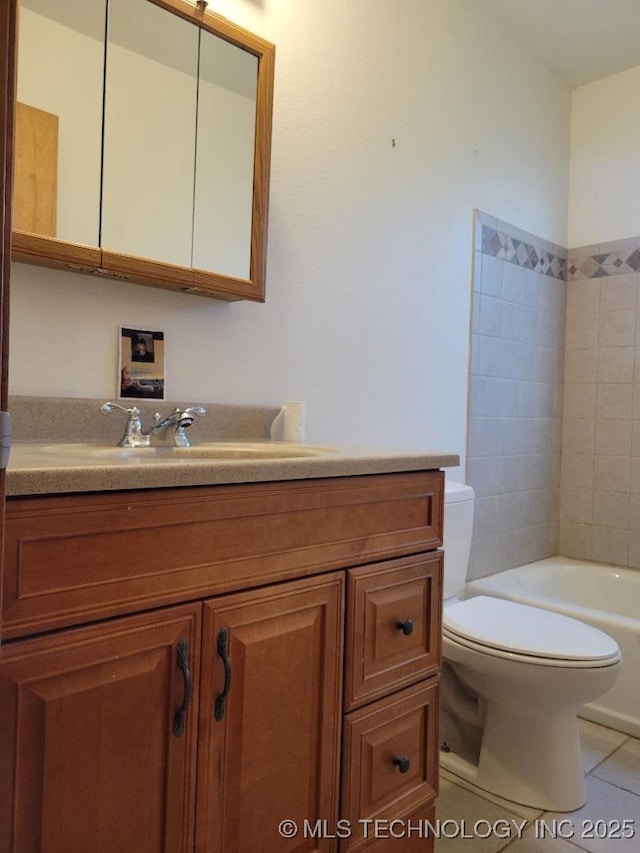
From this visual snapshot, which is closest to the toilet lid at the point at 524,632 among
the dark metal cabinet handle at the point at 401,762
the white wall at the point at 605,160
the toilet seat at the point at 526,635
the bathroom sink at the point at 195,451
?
the toilet seat at the point at 526,635

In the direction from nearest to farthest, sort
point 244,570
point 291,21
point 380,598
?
1. point 244,570
2. point 380,598
3. point 291,21

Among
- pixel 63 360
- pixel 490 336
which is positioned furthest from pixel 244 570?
pixel 490 336

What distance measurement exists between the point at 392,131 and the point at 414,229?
1.03 ft

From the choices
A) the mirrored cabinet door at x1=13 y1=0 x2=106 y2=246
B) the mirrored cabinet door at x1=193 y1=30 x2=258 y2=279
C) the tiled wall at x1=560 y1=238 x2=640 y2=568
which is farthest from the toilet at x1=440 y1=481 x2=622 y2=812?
the mirrored cabinet door at x1=13 y1=0 x2=106 y2=246

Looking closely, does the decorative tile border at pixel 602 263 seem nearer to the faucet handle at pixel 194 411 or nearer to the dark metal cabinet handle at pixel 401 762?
the faucet handle at pixel 194 411

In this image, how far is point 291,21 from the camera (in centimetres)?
168

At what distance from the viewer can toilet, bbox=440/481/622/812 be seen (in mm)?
1542

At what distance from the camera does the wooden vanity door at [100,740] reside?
0.73 meters

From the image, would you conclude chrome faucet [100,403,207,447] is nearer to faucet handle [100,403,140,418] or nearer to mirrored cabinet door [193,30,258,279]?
faucet handle [100,403,140,418]

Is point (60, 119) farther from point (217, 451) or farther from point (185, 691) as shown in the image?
point (185, 691)

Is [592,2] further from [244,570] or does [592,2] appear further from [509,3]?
[244,570]

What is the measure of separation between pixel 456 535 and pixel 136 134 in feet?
4.60

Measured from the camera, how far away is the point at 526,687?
62.4 inches

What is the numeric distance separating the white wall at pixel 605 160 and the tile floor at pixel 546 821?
2151 mm
